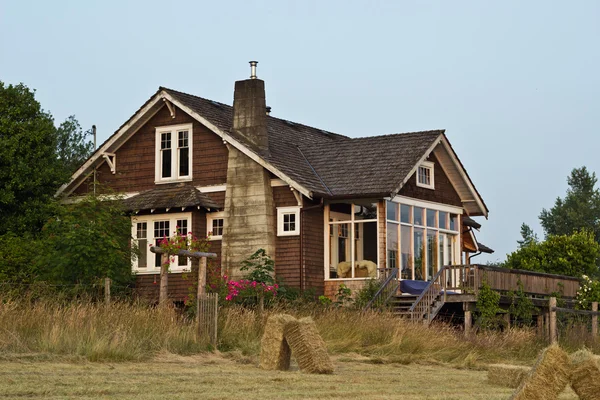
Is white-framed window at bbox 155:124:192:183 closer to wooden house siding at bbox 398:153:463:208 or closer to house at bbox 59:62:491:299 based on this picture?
house at bbox 59:62:491:299

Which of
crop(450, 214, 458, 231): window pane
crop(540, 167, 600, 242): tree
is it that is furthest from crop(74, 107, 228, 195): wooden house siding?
crop(540, 167, 600, 242): tree

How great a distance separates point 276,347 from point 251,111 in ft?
54.3

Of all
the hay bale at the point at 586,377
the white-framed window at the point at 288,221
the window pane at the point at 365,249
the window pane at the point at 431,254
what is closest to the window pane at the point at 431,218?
the window pane at the point at 431,254

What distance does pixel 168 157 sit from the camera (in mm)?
36906

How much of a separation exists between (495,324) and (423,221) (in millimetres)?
5285

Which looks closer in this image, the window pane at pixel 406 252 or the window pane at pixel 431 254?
the window pane at pixel 406 252

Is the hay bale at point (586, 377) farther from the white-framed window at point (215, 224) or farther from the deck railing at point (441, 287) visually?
the white-framed window at point (215, 224)

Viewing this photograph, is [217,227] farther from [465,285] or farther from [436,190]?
[465,285]

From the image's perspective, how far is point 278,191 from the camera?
34.4 m

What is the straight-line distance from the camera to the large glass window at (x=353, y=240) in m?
34.3

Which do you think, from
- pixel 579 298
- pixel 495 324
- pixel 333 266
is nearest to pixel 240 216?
pixel 333 266

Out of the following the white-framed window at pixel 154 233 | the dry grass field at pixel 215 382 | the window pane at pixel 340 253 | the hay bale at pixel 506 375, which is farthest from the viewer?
the white-framed window at pixel 154 233

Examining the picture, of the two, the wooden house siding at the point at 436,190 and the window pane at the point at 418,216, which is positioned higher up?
the wooden house siding at the point at 436,190

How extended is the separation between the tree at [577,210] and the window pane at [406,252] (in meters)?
44.3
